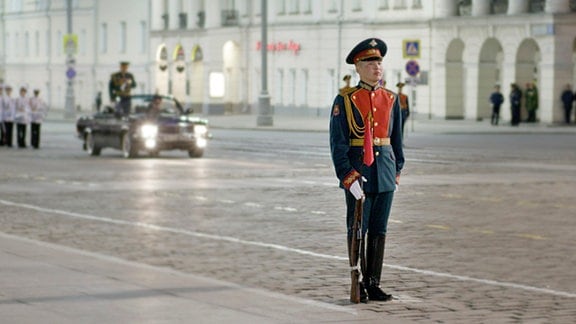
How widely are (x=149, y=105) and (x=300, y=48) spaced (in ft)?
156

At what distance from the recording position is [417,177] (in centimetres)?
3041

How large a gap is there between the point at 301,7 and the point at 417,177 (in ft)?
192

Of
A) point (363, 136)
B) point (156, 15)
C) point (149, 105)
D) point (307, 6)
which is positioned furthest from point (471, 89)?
point (363, 136)

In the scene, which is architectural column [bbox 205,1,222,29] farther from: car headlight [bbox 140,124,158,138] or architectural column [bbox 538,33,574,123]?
car headlight [bbox 140,124,158,138]

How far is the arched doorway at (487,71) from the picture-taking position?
7369 centimetres

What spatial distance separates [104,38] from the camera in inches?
4365

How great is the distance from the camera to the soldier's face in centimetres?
1259

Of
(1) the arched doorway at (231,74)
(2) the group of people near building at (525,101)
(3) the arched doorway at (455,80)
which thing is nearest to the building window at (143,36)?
(1) the arched doorway at (231,74)

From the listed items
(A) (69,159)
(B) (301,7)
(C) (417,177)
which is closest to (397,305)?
(C) (417,177)

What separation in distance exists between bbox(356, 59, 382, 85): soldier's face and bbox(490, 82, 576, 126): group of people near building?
5412cm

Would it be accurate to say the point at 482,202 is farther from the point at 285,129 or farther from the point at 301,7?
the point at 301,7

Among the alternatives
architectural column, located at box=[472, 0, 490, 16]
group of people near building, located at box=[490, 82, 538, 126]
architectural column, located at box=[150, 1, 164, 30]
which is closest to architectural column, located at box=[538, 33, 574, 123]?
group of people near building, located at box=[490, 82, 538, 126]

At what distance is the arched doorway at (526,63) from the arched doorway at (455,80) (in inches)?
170

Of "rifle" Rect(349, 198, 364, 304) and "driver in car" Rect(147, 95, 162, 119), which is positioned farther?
"driver in car" Rect(147, 95, 162, 119)
